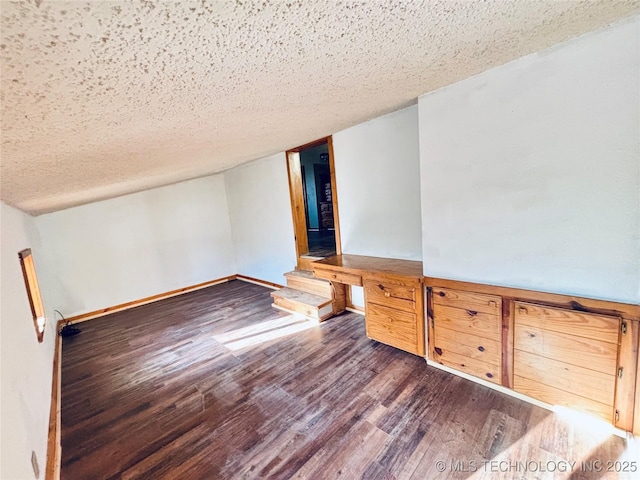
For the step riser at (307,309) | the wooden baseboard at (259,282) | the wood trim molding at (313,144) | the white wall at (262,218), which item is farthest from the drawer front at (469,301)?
the wooden baseboard at (259,282)

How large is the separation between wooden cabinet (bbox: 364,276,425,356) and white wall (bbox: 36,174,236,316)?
4.03 meters

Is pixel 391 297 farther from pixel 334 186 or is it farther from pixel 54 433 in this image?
pixel 54 433

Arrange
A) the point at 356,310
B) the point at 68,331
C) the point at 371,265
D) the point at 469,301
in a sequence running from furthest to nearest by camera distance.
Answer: the point at 68,331, the point at 356,310, the point at 371,265, the point at 469,301

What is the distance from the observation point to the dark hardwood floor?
1.59 meters

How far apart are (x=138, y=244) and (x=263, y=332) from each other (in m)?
3.13

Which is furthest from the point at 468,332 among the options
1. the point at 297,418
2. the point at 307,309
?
the point at 307,309

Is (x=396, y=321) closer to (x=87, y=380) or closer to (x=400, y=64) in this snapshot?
(x=400, y=64)

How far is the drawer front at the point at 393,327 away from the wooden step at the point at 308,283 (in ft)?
3.10

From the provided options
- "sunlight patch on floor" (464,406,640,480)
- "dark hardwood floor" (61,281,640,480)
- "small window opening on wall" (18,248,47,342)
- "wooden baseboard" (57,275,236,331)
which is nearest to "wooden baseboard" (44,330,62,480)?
"dark hardwood floor" (61,281,640,480)

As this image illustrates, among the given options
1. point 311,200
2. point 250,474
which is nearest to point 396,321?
point 250,474

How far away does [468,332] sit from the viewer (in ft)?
7.02

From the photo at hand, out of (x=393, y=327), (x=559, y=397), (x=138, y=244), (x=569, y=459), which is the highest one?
(x=138, y=244)

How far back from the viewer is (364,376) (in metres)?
2.37

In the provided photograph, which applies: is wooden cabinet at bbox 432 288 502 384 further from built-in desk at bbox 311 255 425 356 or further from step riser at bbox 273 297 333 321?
step riser at bbox 273 297 333 321
